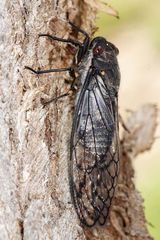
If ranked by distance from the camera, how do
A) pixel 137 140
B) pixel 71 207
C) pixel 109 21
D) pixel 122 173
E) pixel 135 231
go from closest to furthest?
pixel 71 207 → pixel 135 231 → pixel 122 173 → pixel 137 140 → pixel 109 21

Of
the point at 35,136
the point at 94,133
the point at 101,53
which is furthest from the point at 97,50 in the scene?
the point at 35,136

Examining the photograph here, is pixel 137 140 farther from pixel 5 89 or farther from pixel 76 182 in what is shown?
pixel 5 89

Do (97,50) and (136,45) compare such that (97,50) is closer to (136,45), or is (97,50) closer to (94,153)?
(94,153)

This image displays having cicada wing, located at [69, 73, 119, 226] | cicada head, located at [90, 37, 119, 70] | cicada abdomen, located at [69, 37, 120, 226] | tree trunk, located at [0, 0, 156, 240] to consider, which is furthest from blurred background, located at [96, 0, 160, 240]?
tree trunk, located at [0, 0, 156, 240]

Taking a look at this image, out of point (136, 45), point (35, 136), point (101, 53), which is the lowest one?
point (35, 136)

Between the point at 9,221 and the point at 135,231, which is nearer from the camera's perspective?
the point at 9,221

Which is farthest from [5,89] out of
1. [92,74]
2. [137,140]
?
[137,140]

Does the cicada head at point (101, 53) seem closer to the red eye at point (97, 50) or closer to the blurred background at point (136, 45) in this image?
the red eye at point (97, 50)

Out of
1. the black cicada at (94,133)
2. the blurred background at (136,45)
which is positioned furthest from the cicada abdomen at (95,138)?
the blurred background at (136,45)
